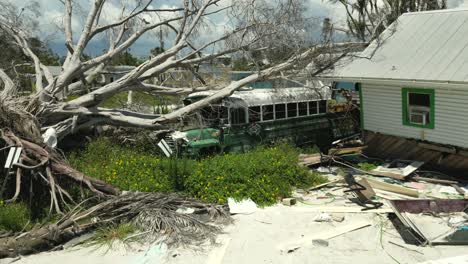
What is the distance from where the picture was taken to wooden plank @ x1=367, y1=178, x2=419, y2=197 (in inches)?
391

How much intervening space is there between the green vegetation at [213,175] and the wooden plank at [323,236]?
5.99 ft

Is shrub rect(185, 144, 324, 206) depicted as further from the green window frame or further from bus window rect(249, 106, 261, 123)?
the green window frame

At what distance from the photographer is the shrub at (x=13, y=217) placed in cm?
807

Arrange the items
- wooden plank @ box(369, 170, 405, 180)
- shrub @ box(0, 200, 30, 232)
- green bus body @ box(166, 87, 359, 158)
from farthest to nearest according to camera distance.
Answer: green bus body @ box(166, 87, 359, 158), wooden plank @ box(369, 170, 405, 180), shrub @ box(0, 200, 30, 232)

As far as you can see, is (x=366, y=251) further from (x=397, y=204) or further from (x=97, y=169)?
(x=97, y=169)

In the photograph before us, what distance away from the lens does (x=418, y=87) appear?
1147 centimetres

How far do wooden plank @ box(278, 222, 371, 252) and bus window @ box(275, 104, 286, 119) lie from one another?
18.8 feet

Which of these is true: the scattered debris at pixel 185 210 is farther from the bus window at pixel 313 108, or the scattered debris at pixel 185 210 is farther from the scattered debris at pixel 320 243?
the bus window at pixel 313 108

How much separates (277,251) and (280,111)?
6.82 metres

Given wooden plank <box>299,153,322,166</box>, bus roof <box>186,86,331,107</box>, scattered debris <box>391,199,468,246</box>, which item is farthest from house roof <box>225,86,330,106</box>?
scattered debris <box>391,199,468,246</box>

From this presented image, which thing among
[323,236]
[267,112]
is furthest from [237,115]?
[323,236]

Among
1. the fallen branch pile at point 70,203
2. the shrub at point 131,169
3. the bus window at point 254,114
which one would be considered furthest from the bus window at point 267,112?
the fallen branch pile at point 70,203

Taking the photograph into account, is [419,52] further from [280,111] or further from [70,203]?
[70,203]

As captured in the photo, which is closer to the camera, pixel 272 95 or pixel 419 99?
pixel 419 99
